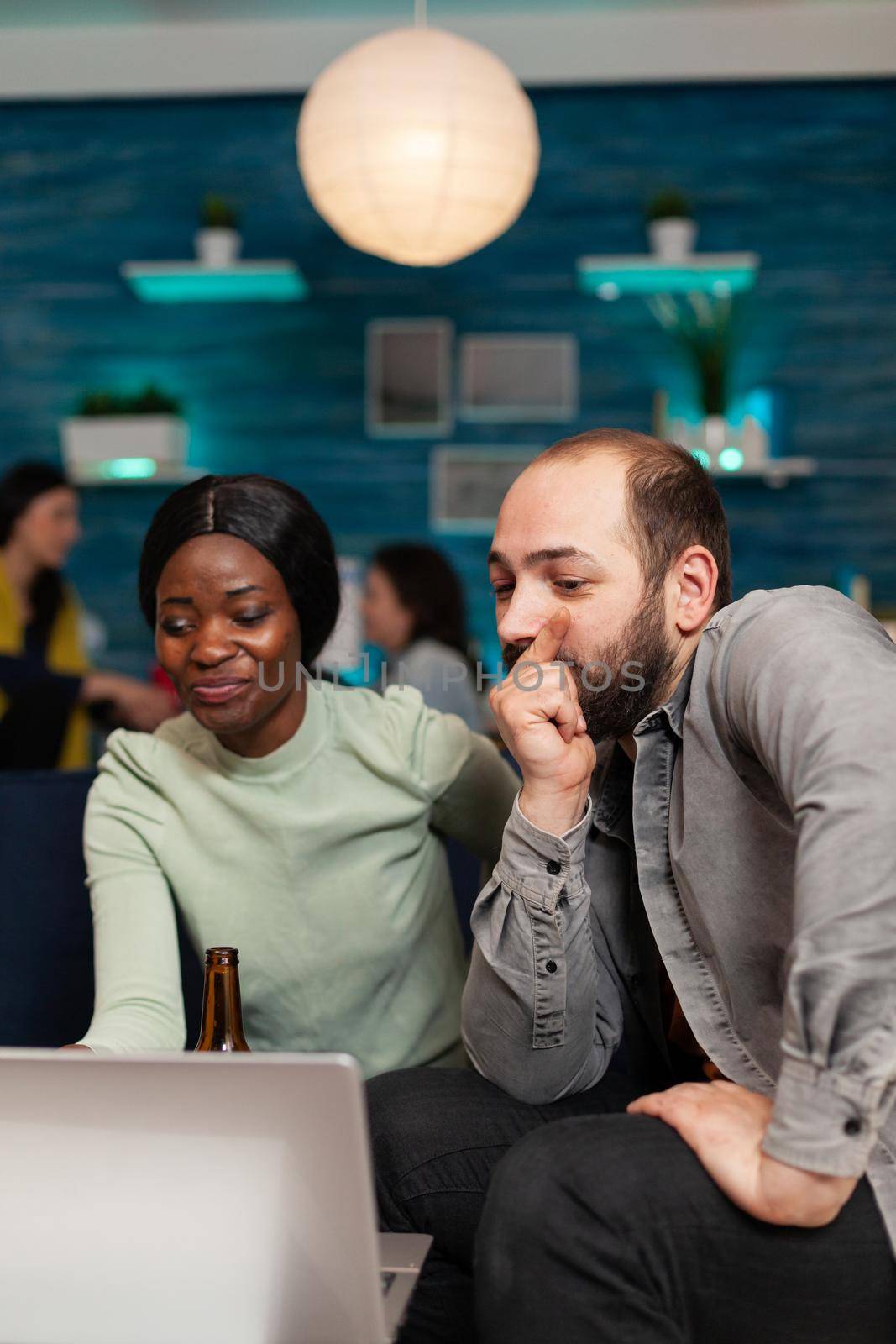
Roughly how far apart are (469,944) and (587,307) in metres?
3.11

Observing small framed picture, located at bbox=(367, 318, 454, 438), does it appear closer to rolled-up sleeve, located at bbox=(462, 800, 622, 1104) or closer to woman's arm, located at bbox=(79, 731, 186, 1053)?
woman's arm, located at bbox=(79, 731, 186, 1053)

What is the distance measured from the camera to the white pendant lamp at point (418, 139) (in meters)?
2.70

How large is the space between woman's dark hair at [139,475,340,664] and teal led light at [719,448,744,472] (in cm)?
269

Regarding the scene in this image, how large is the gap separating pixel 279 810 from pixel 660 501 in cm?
52

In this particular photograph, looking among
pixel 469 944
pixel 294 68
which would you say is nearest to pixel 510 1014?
pixel 469 944

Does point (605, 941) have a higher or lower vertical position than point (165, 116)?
lower

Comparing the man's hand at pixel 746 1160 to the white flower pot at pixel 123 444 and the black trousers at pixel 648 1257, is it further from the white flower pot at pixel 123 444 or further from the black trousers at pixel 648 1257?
the white flower pot at pixel 123 444

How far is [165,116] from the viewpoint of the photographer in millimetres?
4434

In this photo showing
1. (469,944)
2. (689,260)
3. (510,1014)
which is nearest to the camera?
(510,1014)

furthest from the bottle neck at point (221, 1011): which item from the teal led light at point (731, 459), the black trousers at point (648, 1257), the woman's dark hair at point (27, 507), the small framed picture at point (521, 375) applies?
the small framed picture at point (521, 375)

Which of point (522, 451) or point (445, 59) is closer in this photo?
point (445, 59)

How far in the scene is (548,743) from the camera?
110 cm

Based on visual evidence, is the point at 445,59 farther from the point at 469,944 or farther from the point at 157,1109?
the point at 157,1109

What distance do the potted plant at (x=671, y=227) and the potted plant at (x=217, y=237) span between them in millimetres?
1334
